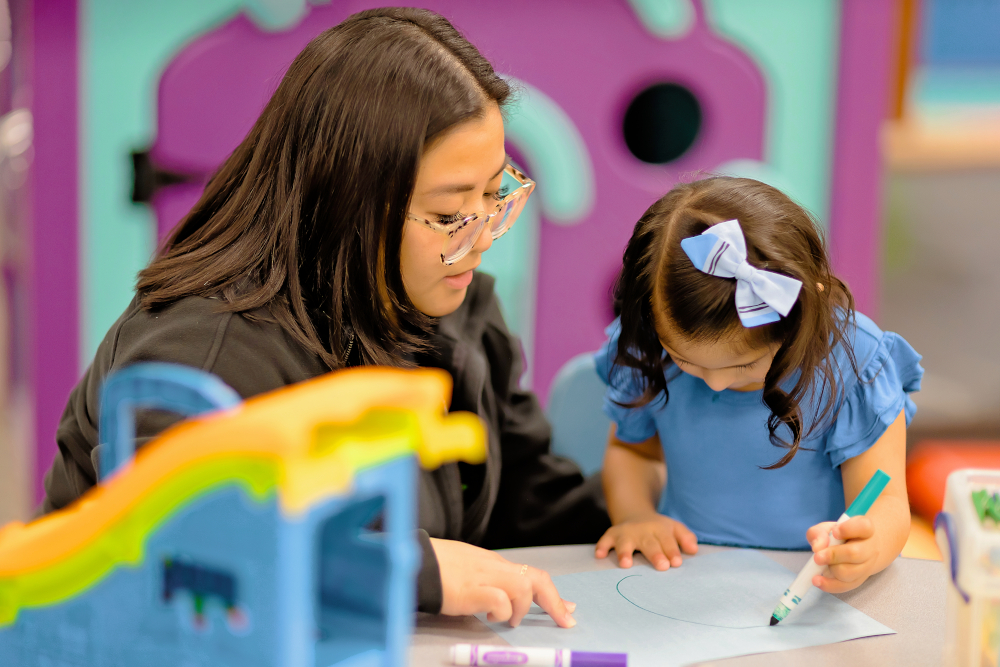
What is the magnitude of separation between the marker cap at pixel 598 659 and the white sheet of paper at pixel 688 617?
3 cm

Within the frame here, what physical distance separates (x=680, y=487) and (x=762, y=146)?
33.1 inches

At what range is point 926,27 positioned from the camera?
8.18 feet

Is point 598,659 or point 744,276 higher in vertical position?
point 744,276

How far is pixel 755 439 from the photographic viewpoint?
0.99 metres

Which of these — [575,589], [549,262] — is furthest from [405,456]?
[549,262]

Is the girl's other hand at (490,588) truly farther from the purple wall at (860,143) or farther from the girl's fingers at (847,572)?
the purple wall at (860,143)

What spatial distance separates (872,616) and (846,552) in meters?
0.06

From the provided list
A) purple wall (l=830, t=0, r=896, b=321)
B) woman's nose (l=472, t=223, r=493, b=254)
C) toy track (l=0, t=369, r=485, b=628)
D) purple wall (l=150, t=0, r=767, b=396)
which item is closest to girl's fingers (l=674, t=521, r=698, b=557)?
woman's nose (l=472, t=223, r=493, b=254)

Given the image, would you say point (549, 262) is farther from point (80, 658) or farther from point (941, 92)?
point (941, 92)

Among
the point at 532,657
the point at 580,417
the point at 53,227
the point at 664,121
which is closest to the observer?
the point at 532,657

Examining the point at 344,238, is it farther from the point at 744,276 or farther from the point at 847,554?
the point at 847,554

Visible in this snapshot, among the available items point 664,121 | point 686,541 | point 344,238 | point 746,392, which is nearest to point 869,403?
point 746,392

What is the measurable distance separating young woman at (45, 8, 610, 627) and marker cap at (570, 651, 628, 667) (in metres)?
0.08

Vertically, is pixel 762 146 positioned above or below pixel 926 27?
below
